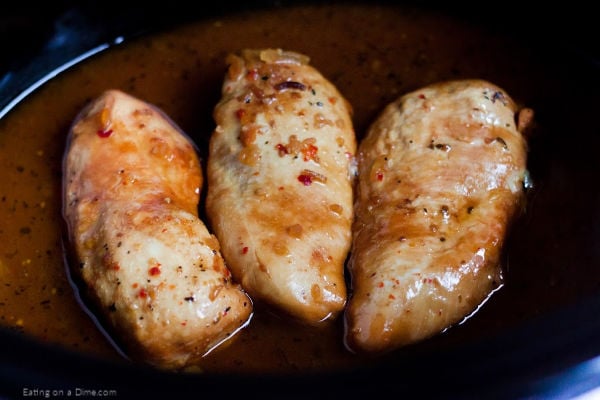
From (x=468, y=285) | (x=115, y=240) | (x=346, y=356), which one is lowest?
(x=346, y=356)

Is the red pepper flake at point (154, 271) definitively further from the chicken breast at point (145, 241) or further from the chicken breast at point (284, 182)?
the chicken breast at point (284, 182)

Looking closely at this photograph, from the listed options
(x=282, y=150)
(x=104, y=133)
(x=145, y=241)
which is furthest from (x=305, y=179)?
(x=104, y=133)

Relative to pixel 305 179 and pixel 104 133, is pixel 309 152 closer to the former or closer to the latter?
pixel 305 179

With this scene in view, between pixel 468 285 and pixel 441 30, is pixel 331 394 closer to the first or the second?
pixel 468 285

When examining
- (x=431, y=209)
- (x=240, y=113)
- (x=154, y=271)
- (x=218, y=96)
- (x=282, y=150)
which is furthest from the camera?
(x=218, y=96)

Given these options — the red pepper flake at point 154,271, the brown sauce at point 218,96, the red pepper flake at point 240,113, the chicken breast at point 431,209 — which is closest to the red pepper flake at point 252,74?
the red pepper flake at point 240,113

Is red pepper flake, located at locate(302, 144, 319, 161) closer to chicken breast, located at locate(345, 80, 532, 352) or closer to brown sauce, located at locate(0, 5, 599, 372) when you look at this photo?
chicken breast, located at locate(345, 80, 532, 352)

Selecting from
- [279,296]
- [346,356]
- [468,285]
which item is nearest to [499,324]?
[468,285]
